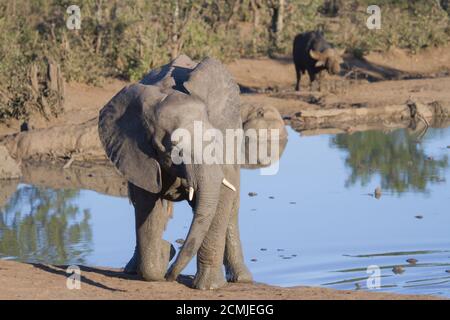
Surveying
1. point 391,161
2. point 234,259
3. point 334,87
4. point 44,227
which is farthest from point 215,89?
point 334,87

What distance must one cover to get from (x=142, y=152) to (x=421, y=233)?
3.84 m

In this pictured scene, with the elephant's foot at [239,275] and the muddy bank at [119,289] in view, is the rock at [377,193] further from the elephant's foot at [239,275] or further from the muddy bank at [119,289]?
the muddy bank at [119,289]

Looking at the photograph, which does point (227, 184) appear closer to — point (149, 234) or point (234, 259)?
point (149, 234)

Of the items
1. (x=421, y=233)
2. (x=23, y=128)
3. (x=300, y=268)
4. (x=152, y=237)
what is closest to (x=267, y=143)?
(x=23, y=128)

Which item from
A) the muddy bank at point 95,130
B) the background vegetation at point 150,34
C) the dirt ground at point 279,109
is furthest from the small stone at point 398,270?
the background vegetation at point 150,34

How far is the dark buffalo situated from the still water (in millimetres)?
6126

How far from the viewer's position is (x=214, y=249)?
8.34m

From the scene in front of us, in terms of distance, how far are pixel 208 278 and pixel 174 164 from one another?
0.95 meters

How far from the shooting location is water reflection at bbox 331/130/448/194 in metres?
14.3

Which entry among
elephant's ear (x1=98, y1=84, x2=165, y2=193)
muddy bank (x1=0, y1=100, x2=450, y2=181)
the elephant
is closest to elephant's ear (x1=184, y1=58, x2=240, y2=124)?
the elephant

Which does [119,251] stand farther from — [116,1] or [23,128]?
[116,1]

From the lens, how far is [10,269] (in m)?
8.69

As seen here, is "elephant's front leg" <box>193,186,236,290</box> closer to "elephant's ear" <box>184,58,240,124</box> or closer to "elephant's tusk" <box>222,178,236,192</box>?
"elephant's tusk" <box>222,178,236,192</box>

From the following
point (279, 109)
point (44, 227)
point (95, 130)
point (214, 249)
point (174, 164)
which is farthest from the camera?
point (279, 109)
